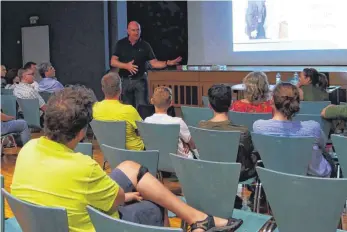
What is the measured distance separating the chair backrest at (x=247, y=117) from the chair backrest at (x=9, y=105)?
298cm

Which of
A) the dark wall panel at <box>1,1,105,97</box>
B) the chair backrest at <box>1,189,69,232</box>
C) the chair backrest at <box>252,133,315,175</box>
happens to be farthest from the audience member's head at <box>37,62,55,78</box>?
the chair backrest at <box>1,189,69,232</box>

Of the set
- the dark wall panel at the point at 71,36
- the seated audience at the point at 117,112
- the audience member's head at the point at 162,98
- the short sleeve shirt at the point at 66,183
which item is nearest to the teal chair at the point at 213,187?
the short sleeve shirt at the point at 66,183

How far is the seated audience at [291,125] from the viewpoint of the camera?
3.02m

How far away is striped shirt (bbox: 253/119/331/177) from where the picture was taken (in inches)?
119

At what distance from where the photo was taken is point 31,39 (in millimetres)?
11016

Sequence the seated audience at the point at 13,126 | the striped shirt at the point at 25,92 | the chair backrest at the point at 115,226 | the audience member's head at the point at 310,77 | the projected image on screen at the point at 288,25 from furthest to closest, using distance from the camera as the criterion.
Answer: the projected image on screen at the point at 288,25
the striped shirt at the point at 25,92
the seated audience at the point at 13,126
the audience member's head at the point at 310,77
the chair backrest at the point at 115,226

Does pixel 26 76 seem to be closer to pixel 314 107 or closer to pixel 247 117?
pixel 247 117

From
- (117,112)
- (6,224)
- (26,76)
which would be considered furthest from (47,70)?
(6,224)

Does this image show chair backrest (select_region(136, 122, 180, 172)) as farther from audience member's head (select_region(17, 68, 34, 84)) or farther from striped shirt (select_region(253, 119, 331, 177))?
audience member's head (select_region(17, 68, 34, 84))

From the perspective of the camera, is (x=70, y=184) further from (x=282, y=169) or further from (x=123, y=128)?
(x=123, y=128)

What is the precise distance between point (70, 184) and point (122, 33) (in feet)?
26.1

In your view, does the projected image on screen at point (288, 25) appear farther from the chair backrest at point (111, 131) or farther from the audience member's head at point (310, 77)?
the chair backrest at point (111, 131)

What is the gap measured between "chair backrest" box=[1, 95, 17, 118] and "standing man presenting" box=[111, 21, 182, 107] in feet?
4.23

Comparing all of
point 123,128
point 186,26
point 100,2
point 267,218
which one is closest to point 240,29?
point 186,26
